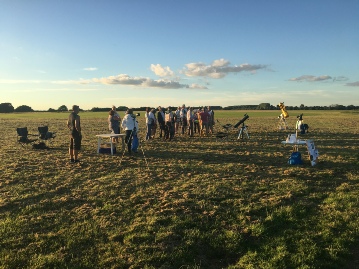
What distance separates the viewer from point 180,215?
6.05m

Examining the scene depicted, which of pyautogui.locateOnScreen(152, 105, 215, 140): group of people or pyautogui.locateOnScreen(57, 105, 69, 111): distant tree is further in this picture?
pyautogui.locateOnScreen(57, 105, 69, 111): distant tree

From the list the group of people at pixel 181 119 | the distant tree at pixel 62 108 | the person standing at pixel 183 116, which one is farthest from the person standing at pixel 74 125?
the distant tree at pixel 62 108

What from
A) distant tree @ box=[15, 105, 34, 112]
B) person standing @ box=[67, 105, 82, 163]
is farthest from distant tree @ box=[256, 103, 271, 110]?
person standing @ box=[67, 105, 82, 163]

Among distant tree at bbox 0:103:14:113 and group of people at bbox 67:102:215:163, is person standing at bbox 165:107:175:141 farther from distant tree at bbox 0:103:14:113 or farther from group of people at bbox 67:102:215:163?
distant tree at bbox 0:103:14:113

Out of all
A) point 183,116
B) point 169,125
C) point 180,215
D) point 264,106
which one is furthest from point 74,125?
point 264,106

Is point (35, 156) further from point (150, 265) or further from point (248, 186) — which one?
point (150, 265)

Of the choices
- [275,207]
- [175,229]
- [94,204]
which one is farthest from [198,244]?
[94,204]

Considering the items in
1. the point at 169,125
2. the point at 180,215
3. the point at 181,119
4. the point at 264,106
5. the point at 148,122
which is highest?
the point at 264,106

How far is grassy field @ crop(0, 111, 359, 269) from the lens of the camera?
448cm

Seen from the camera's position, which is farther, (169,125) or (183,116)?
(183,116)

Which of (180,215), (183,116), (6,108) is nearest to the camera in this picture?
(180,215)

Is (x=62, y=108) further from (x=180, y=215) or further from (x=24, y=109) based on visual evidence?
(x=180, y=215)

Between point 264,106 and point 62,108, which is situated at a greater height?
point 264,106

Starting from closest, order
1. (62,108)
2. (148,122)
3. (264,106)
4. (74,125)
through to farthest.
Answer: (74,125) → (148,122) → (62,108) → (264,106)
